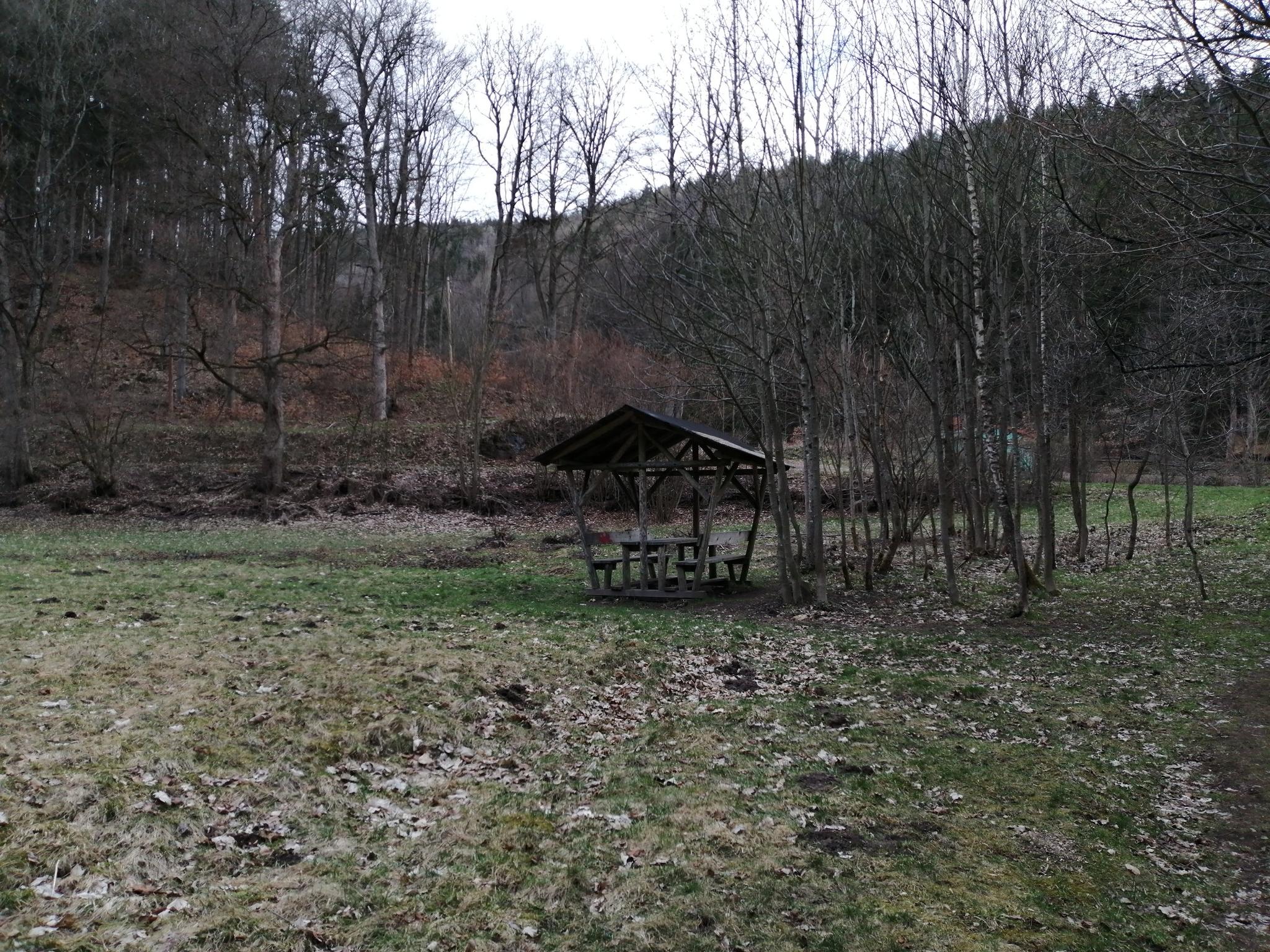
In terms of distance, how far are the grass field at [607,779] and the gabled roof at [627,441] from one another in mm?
3342

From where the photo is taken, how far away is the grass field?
4246 millimetres

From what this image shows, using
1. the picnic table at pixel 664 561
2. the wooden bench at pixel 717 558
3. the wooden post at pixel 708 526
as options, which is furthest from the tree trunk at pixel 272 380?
the wooden post at pixel 708 526

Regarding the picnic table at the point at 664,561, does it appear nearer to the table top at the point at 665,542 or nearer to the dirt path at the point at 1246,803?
the table top at the point at 665,542

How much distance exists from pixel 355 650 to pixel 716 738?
3475 mm

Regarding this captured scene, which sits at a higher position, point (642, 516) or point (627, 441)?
point (627, 441)

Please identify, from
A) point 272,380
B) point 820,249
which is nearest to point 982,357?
point 820,249

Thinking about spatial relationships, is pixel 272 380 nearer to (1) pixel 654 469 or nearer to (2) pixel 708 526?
(1) pixel 654 469

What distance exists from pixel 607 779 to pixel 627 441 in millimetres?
8603

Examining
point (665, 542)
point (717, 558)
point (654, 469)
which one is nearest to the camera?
point (665, 542)

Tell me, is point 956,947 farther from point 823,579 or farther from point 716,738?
point 823,579

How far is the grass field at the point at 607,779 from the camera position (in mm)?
4246

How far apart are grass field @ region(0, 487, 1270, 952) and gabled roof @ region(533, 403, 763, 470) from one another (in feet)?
11.0

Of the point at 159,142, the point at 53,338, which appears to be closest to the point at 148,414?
the point at 53,338

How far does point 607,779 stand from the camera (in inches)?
244
